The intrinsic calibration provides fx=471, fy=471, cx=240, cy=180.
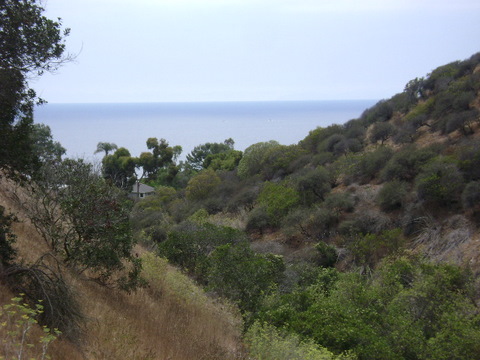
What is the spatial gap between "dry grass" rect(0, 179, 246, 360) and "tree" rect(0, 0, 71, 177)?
2.06 m

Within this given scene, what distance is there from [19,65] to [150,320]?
5.22 metres

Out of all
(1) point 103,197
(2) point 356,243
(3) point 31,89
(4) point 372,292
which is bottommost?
(2) point 356,243

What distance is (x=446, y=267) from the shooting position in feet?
45.5

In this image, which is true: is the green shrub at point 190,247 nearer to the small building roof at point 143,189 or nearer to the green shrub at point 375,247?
the green shrub at point 375,247

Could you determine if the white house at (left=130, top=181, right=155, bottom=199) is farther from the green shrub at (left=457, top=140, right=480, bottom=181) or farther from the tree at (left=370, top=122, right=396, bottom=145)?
the green shrub at (left=457, top=140, right=480, bottom=181)

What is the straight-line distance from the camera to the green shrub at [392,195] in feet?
78.4

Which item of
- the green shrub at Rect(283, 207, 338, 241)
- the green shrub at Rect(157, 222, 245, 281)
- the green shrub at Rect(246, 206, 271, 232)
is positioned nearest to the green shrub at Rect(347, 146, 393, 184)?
the green shrub at Rect(283, 207, 338, 241)

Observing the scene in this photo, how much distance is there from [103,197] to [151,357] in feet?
11.6

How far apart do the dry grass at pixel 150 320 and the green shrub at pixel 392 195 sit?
14.8 m

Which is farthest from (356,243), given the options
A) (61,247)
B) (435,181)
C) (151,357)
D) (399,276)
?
(151,357)

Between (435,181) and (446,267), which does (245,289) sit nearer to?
(446,267)

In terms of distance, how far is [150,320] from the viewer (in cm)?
927

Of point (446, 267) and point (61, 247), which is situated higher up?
point (61, 247)

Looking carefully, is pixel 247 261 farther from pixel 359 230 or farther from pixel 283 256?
pixel 359 230
